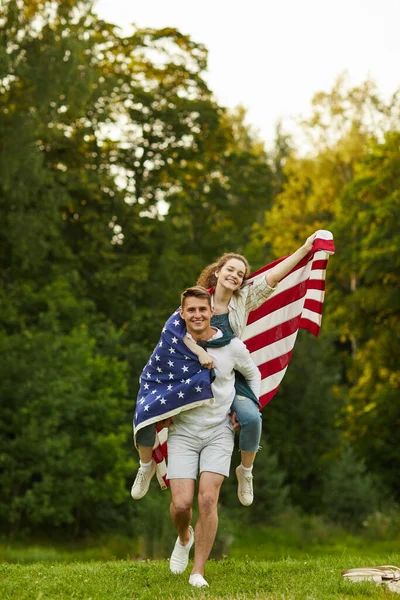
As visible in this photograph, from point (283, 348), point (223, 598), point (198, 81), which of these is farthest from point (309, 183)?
point (223, 598)

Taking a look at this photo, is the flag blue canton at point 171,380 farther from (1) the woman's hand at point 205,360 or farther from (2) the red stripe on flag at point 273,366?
(2) the red stripe on flag at point 273,366

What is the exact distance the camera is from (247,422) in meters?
7.18

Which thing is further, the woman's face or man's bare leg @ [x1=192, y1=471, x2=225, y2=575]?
the woman's face

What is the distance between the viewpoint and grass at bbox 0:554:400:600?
6.68 m

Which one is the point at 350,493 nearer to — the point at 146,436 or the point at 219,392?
the point at 146,436

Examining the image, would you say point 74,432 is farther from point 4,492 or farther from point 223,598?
point 223,598

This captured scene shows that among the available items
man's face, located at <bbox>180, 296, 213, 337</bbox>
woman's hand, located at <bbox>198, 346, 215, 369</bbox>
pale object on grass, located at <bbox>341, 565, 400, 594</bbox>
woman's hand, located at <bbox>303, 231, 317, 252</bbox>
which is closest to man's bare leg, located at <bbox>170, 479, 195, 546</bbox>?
woman's hand, located at <bbox>198, 346, 215, 369</bbox>

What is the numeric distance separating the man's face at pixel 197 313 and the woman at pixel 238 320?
129 mm

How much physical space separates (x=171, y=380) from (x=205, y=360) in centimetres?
34

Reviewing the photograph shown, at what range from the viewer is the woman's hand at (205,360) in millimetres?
7113

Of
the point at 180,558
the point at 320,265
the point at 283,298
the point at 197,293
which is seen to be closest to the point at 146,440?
the point at 180,558

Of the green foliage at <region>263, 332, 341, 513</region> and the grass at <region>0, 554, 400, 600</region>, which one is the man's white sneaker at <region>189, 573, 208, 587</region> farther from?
the green foliage at <region>263, 332, 341, 513</region>

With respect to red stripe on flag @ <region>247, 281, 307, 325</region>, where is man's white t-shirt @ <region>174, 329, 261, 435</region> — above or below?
below

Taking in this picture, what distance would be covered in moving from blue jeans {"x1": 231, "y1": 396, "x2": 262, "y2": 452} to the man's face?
604 millimetres
